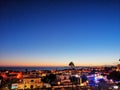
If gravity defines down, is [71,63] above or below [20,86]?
above

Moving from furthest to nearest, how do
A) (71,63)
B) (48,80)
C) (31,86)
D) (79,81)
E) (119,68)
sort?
(119,68)
(71,63)
(79,81)
(48,80)
(31,86)

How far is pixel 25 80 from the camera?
25000mm

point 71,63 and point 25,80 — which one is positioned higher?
point 71,63

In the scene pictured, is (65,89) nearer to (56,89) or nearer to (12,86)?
(56,89)

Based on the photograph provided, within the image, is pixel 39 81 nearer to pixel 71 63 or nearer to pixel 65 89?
pixel 65 89

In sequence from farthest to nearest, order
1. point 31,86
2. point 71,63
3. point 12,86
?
point 71,63 < point 31,86 < point 12,86

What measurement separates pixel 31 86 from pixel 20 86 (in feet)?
5.09

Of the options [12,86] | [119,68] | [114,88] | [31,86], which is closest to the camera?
[114,88]

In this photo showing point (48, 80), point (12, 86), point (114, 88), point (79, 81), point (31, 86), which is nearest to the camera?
point (114, 88)

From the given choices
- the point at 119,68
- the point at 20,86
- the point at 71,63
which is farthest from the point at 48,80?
the point at 119,68

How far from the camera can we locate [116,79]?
27562 millimetres

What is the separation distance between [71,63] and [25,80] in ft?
30.1

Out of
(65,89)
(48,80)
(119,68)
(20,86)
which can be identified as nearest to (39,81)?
(48,80)

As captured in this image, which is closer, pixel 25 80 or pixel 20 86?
pixel 20 86
